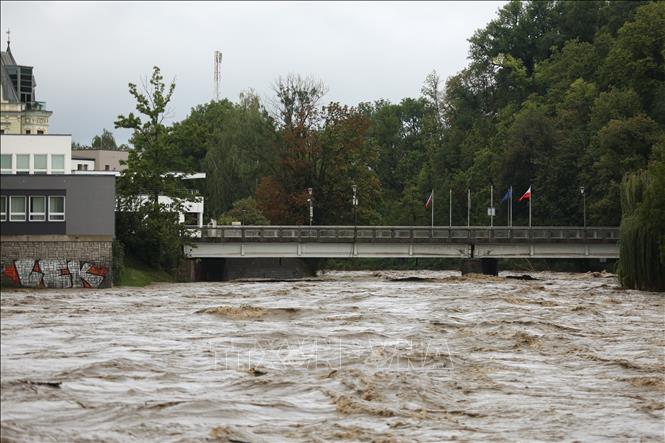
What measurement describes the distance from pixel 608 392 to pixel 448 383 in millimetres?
4237

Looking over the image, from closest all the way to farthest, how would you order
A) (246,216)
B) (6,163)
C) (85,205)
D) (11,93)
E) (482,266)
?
1. (6,163)
2. (11,93)
3. (85,205)
4. (482,266)
5. (246,216)

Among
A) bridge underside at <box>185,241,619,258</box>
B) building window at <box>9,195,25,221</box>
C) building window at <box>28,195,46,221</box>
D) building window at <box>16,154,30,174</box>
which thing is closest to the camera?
building window at <box>9,195,25,221</box>

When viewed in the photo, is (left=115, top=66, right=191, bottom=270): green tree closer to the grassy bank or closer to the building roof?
the grassy bank

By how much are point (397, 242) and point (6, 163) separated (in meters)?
110

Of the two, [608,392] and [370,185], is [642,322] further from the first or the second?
[370,185]

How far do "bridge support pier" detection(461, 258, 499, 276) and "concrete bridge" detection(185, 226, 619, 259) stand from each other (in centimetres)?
400

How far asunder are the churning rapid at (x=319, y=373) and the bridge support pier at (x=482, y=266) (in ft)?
210

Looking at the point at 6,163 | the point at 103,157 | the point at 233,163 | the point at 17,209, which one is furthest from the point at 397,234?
the point at 6,163

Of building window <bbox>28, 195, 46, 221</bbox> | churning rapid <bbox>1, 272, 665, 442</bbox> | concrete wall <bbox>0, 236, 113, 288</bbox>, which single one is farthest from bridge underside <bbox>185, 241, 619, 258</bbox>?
building window <bbox>28, 195, 46, 221</bbox>

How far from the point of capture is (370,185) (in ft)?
466

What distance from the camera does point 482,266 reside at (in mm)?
128625

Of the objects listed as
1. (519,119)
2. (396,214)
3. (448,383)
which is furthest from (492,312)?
(396,214)

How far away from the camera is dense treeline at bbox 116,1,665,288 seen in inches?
5340

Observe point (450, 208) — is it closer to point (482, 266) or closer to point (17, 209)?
point (482, 266)
